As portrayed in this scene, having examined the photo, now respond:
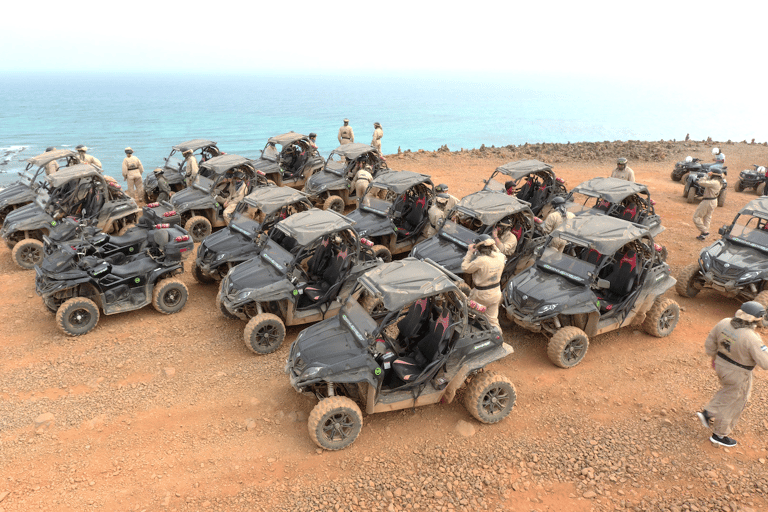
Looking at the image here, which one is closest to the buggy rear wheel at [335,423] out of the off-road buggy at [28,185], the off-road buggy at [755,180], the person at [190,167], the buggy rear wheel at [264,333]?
the buggy rear wheel at [264,333]

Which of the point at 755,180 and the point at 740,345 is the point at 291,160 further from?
the point at 755,180

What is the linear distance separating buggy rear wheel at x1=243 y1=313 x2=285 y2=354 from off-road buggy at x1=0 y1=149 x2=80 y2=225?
8901 millimetres

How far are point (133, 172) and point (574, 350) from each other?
1417cm

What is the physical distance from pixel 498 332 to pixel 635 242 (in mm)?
3558

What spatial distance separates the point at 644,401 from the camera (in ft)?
23.6

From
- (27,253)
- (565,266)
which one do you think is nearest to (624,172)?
(565,266)

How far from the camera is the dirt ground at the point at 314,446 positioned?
18.5ft

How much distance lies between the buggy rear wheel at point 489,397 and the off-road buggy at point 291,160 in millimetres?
11753

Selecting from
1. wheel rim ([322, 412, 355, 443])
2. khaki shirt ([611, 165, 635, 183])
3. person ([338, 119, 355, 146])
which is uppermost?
khaki shirt ([611, 165, 635, 183])

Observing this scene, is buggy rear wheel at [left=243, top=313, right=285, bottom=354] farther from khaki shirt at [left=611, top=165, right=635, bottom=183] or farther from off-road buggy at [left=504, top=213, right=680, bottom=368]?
khaki shirt at [left=611, top=165, right=635, bottom=183]

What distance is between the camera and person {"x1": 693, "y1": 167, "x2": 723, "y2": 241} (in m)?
13.0

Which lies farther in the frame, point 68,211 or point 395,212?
point 68,211

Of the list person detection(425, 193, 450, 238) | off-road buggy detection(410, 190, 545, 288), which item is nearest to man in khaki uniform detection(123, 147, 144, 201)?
person detection(425, 193, 450, 238)

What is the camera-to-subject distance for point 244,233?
33.8ft
